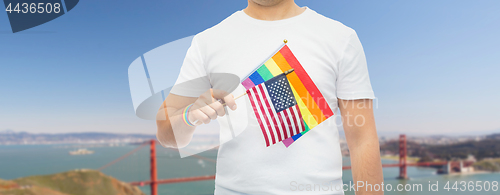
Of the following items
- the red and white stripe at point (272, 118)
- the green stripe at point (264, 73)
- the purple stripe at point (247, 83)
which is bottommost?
the red and white stripe at point (272, 118)

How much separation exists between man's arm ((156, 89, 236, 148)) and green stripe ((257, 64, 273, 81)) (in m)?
0.18

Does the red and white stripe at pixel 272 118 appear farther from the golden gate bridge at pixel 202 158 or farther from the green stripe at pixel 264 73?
the golden gate bridge at pixel 202 158

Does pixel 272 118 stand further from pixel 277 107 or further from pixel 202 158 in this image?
pixel 202 158

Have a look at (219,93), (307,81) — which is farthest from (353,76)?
(219,93)

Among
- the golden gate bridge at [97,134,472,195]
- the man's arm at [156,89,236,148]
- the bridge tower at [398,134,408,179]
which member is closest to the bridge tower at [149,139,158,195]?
the golden gate bridge at [97,134,472,195]

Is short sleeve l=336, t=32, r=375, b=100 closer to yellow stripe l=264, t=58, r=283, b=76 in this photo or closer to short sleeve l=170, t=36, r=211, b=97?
yellow stripe l=264, t=58, r=283, b=76

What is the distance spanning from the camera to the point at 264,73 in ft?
3.70

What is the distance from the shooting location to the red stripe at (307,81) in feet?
3.52

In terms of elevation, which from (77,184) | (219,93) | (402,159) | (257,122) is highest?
(219,93)

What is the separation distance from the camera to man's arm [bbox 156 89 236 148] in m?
0.98

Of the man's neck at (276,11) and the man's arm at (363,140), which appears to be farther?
the man's neck at (276,11)

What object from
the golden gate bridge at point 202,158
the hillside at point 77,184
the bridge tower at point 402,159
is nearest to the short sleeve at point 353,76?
the golden gate bridge at point 202,158

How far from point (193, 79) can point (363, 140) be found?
2.23 feet

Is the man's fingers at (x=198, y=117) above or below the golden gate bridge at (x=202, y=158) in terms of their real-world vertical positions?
above
